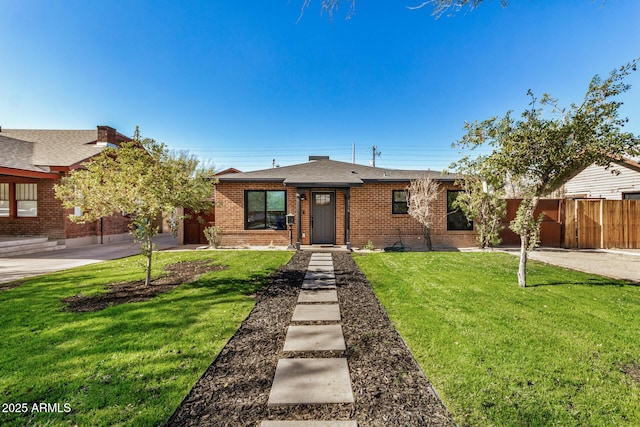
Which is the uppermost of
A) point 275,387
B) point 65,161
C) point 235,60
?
point 235,60

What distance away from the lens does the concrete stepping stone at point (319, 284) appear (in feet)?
18.6

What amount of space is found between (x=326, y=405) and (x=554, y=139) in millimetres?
5637

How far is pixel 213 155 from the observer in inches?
1355

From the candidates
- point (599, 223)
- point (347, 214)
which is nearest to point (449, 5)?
point (347, 214)

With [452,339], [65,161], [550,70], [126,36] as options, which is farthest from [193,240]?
[550,70]

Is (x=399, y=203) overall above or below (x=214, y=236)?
above

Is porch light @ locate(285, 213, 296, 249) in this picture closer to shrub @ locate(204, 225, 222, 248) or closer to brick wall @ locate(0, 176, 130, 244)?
shrub @ locate(204, 225, 222, 248)

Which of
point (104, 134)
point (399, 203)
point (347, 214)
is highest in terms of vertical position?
point (104, 134)

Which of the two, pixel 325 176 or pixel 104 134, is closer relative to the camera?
pixel 325 176

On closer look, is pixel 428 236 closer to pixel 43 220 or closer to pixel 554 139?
pixel 554 139

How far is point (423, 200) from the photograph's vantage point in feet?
34.3

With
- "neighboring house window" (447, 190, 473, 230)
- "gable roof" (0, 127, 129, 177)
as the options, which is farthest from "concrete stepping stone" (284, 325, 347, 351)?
"neighboring house window" (447, 190, 473, 230)

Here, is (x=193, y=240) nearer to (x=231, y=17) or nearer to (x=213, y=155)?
(x=231, y=17)

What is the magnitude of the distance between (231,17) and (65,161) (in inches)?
373
